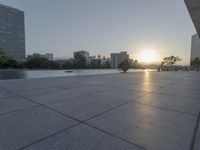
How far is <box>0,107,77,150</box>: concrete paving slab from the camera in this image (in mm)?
1747

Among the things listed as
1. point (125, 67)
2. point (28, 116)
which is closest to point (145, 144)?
point (28, 116)

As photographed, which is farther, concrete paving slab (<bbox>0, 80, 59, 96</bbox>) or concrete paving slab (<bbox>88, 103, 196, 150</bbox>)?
concrete paving slab (<bbox>0, 80, 59, 96</bbox>)

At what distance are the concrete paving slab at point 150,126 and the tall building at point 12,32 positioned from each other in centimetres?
11299

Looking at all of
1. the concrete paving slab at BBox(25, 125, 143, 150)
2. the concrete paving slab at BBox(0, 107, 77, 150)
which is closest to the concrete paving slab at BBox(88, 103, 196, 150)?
the concrete paving slab at BBox(25, 125, 143, 150)

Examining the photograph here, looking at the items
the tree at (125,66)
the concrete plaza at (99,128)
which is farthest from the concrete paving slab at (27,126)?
the tree at (125,66)

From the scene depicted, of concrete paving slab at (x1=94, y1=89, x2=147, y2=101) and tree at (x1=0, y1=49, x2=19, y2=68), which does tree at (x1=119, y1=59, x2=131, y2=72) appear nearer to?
concrete paving slab at (x1=94, y1=89, x2=147, y2=101)

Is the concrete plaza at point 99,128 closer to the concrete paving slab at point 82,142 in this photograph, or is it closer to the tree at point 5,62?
the concrete paving slab at point 82,142

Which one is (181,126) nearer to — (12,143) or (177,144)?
(177,144)

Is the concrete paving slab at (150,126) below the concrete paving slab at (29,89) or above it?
below

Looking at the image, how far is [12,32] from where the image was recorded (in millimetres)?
102188

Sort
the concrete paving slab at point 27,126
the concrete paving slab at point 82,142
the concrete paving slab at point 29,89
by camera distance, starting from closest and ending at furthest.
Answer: the concrete paving slab at point 82,142 → the concrete paving slab at point 27,126 → the concrete paving slab at point 29,89

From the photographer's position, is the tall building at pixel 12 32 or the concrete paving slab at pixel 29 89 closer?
the concrete paving slab at pixel 29 89

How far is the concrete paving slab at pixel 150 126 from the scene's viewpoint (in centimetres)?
172

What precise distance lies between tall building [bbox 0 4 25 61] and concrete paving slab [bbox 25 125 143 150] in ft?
371
